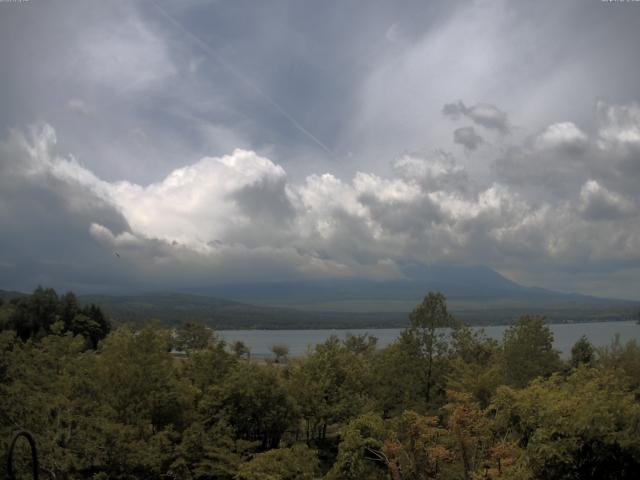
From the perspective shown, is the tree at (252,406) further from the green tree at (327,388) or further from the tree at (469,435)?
the tree at (469,435)

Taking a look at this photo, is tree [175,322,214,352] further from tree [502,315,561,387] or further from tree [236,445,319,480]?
tree [236,445,319,480]

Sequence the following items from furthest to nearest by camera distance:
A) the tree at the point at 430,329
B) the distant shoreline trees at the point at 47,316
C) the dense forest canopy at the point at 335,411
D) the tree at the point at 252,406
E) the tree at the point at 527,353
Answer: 1. the distant shoreline trees at the point at 47,316
2. the tree at the point at 527,353
3. the tree at the point at 430,329
4. the tree at the point at 252,406
5. the dense forest canopy at the point at 335,411

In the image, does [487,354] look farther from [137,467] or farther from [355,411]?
[137,467]

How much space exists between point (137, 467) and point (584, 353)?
4688cm

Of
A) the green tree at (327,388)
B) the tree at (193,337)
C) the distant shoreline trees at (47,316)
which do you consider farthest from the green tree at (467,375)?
the distant shoreline trees at (47,316)

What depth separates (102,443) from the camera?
22.9 metres

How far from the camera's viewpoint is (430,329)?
34281 mm

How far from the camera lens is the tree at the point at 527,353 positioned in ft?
113

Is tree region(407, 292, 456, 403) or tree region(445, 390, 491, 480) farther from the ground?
tree region(407, 292, 456, 403)

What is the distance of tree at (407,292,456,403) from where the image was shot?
1340 inches

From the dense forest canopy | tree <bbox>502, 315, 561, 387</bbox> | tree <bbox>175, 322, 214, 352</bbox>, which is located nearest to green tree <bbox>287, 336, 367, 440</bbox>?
the dense forest canopy

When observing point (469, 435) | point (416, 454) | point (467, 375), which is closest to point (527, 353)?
point (467, 375)

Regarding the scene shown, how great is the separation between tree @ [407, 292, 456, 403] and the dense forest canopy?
0.07m

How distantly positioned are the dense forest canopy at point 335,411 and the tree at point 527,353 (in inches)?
3.4
